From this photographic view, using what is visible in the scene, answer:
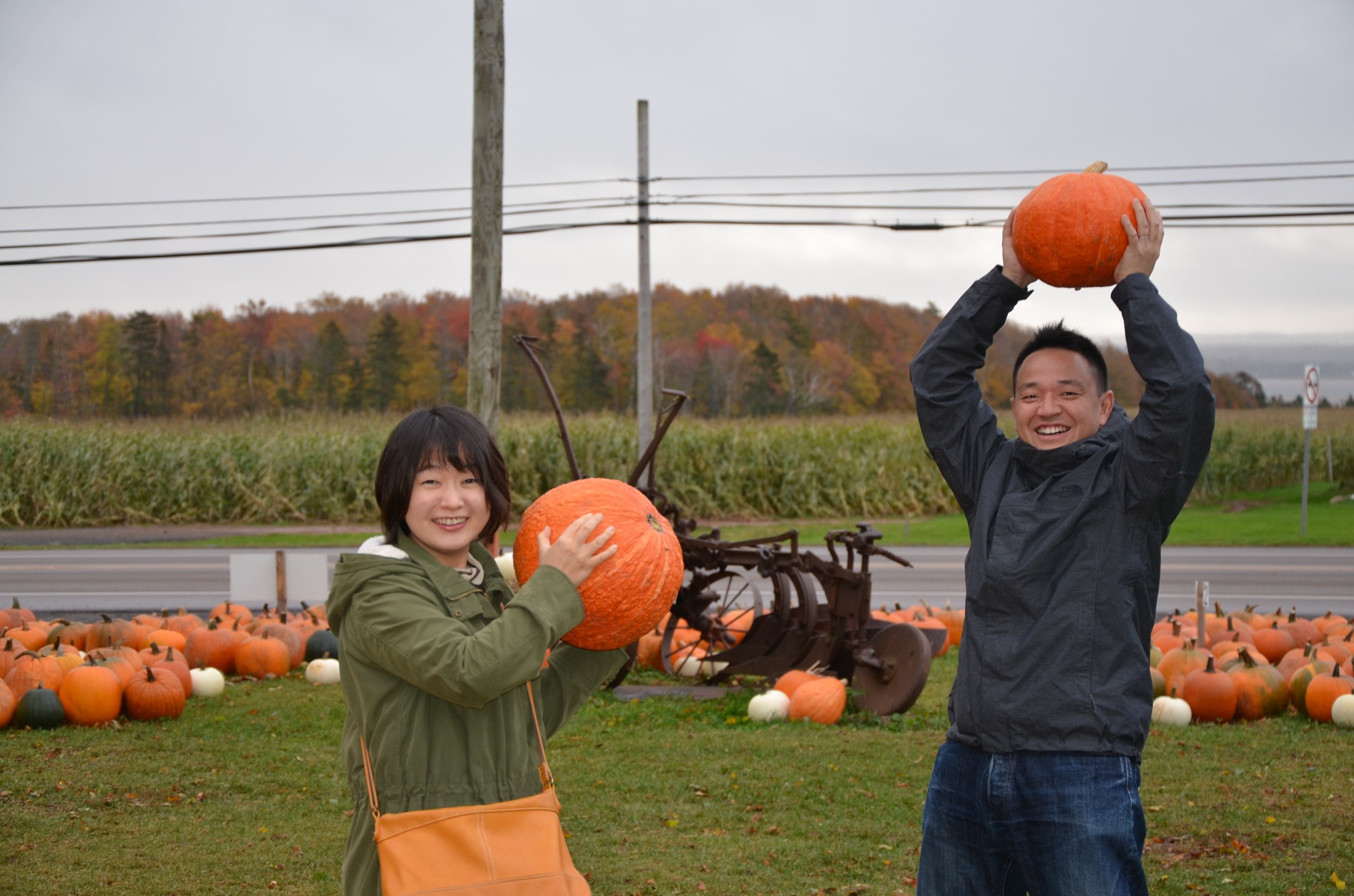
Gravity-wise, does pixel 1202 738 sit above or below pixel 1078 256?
below

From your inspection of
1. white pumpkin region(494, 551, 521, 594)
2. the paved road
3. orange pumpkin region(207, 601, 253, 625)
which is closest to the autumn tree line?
the paved road

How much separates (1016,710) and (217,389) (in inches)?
1351

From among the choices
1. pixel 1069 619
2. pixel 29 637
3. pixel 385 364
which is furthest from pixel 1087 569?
pixel 385 364

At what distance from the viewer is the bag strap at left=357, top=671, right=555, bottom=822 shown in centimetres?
228

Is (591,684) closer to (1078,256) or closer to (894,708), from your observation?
(1078,256)

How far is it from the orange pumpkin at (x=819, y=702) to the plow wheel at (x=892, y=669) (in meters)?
0.22

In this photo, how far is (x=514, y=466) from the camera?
995 inches

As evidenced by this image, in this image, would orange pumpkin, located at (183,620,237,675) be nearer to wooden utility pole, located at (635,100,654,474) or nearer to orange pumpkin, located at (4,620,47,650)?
orange pumpkin, located at (4,620,47,650)

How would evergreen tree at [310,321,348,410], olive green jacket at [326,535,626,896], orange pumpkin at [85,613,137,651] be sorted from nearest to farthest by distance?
olive green jacket at [326,535,626,896]
orange pumpkin at [85,613,137,651]
evergreen tree at [310,321,348,410]

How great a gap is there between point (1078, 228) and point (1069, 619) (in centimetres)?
97

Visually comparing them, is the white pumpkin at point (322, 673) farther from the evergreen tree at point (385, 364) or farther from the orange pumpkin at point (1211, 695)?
the evergreen tree at point (385, 364)

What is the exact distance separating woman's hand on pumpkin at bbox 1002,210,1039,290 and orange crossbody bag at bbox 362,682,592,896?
1.83m

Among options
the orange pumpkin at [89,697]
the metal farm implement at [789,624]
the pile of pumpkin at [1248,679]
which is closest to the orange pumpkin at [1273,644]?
the pile of pumpkin at [1248,679]

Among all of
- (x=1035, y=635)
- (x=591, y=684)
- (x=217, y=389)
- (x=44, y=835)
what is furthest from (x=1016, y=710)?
(x=217, y=389)
